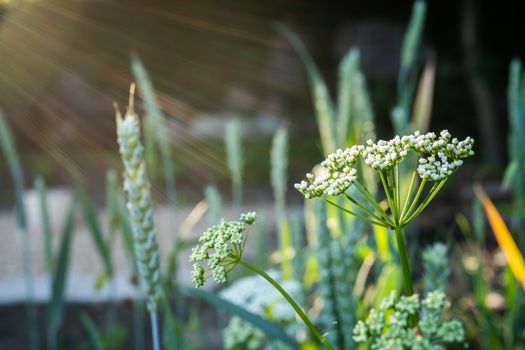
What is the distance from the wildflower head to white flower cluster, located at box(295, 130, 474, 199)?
2.8 inches

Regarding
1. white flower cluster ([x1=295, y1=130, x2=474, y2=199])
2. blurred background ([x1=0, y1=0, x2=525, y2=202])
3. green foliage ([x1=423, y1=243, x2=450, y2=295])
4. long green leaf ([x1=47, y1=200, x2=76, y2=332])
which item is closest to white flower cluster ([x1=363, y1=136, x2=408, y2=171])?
white flower cluster ([x1=295, y1=130, x2=474, y2=199])

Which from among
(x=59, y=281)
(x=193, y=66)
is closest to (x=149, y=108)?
(x=59, y=281)

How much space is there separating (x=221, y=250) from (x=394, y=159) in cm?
18

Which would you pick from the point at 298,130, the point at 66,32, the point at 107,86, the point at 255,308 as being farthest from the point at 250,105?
the point at 255,308

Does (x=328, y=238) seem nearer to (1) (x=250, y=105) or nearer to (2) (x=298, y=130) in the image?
(2) (x=298, y=130)

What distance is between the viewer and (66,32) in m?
8.79

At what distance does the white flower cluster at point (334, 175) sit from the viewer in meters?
0.61

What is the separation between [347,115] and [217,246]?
1078 millimetres

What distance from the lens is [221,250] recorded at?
61cm

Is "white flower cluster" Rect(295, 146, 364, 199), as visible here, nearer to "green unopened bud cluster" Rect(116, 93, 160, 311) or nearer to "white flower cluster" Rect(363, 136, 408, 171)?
"white flower cluster" Rect(363, 136, 408, 171)

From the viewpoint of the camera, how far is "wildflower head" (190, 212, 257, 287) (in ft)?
1.97

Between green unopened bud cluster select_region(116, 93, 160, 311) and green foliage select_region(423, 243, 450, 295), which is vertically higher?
green unopened bud cluster select_region(116, 93, 160, 311)

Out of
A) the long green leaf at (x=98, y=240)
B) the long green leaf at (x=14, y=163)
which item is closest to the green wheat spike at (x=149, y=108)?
the long green leaf at (x=98, y=240)

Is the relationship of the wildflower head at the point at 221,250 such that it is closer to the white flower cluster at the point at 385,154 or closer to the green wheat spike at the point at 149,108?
the white flower cluster at the point at 385,154
